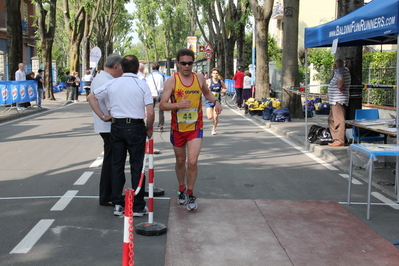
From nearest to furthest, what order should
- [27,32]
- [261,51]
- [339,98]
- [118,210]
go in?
[118,210]
[339,98]
[261,51]
[27,32]

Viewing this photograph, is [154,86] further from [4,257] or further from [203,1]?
[203,1]

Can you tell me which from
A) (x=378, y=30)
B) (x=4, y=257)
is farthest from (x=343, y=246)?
(x=378, y=30)

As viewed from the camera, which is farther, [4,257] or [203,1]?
A: [203,1]

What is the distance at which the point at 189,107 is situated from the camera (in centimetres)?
621

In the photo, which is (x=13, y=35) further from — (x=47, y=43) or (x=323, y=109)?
(x=323, y=109)

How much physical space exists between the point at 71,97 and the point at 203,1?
10618 mm

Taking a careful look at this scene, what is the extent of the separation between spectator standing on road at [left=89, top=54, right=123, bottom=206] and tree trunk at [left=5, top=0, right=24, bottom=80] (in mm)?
18058

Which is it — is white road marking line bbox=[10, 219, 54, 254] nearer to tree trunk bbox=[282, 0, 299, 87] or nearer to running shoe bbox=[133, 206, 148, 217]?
running shoe bbox=[133, 206, 148, 217]

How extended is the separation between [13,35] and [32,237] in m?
19.5

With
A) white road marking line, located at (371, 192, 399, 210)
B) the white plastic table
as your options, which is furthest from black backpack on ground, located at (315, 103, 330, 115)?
the white plastic table

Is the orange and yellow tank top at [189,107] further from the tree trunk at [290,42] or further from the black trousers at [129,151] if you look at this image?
the tree trunk at [290,42]

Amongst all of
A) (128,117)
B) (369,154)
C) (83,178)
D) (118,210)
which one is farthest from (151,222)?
(83,178)

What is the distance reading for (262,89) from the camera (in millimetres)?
22641

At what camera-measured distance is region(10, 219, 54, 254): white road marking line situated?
495cm
